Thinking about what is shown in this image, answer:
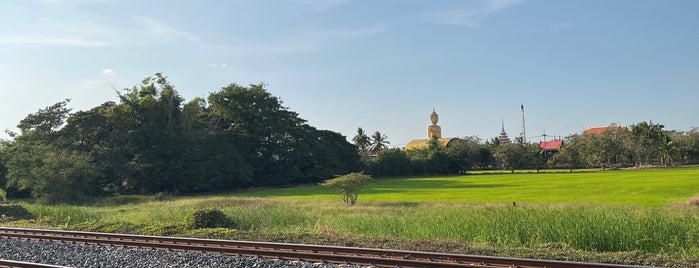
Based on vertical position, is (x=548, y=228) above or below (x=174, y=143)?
below

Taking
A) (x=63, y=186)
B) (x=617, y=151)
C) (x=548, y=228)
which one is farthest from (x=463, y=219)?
(x=617, y=151)

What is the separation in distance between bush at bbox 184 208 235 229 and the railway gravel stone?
14.7 ft

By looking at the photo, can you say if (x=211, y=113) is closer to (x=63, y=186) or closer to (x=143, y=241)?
(x=63, y=186)

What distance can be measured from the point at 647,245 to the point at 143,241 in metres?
13.0

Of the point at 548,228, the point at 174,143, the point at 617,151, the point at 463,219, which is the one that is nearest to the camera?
the point at 548,228

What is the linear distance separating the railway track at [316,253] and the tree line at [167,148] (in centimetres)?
3245

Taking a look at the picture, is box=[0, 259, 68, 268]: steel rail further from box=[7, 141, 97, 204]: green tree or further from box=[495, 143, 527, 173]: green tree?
box=[495, 143, 527, 173]: green tree

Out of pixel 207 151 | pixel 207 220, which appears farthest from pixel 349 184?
pixel 207 151

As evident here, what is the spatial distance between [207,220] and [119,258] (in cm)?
656

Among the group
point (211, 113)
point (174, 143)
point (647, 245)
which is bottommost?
point (647, 245)

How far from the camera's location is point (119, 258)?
41.5ft

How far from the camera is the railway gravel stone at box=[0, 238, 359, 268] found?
11.5 metres

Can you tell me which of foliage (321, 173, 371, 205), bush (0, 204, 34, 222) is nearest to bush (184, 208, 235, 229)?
bush (0, 204, 34, 222)

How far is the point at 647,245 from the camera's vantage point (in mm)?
13344
